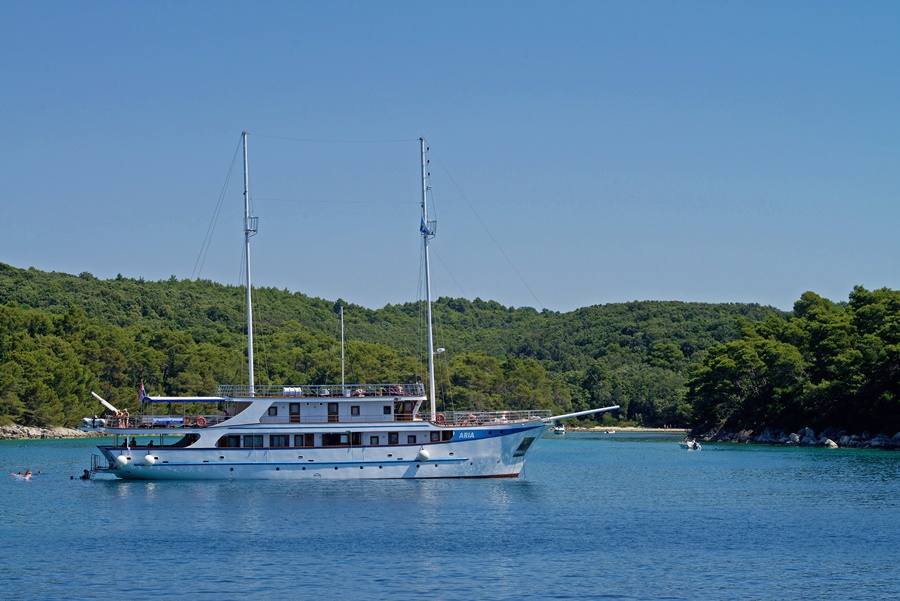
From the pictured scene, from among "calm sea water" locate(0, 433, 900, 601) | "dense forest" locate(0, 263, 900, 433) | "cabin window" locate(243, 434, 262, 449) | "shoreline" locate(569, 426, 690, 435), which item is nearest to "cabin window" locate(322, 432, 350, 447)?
"calm sea water" locate(0, 433, 900, 601)

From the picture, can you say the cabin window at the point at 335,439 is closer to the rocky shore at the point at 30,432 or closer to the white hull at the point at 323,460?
the white hull at the point at 323,460

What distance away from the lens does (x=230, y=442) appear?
51.8 meters

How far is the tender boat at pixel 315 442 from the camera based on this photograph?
5138 centimetres

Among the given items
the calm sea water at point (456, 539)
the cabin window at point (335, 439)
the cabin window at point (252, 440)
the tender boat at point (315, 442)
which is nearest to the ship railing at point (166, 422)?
the tender boat at point (315, 442)

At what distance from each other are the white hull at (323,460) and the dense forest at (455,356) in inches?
1613

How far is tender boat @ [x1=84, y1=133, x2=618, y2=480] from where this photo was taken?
51.4 m

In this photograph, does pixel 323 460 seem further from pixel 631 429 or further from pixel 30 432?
pixel 631 429

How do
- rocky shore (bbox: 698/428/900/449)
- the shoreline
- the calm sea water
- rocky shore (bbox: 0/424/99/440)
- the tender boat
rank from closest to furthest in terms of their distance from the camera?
the calm sea water → the tender boat → rocky shore (bbox: 698/428/900/449) → rocky shore (bbox: 0/424/99/440) → the shoreline

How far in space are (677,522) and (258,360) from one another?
98.0 metres

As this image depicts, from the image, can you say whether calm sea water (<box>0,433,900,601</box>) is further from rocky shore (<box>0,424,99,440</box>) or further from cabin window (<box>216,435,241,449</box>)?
rocky shore (<box>0,424,99,440</box>)

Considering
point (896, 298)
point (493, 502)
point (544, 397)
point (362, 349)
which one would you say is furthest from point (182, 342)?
point (493, 502)

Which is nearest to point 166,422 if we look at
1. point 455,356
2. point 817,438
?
point 817,438

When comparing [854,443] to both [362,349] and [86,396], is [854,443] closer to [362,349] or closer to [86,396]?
[362,349]

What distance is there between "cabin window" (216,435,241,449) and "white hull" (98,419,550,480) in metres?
0.29
